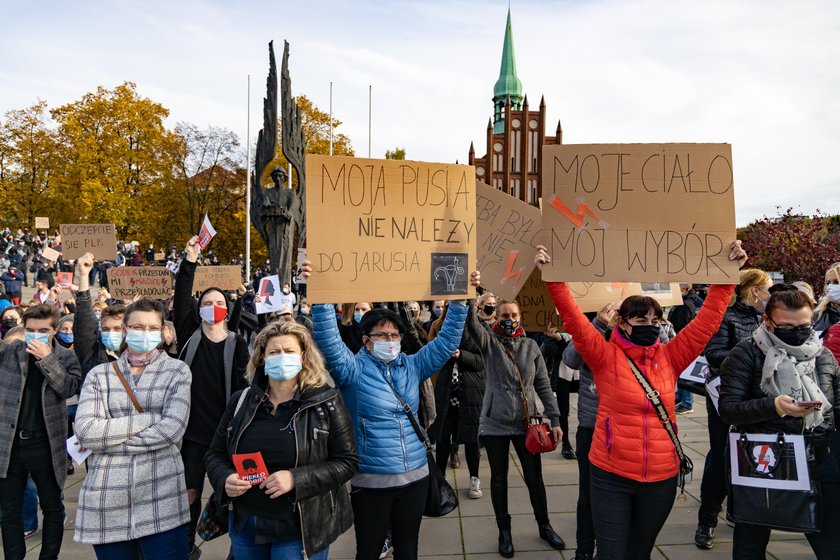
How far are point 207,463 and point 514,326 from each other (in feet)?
7.63

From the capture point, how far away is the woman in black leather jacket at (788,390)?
2750mm

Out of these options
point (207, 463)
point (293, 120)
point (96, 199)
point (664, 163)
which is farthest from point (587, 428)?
point (96, 199)

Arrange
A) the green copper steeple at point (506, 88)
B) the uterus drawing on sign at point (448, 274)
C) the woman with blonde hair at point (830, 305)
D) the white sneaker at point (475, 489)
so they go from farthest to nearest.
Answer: the green copper steeple at point (506, 88) → the white sneaker at point (475, 489) → the woman with blonde hair at point (830, 305) → the uterus drawing on sign at point (448, 274)

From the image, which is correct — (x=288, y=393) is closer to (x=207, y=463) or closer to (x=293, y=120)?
(x=207, y=463)

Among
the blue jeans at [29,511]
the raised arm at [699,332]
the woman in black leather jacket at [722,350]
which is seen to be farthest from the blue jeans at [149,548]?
the woman in black leather jacket at [722,350]

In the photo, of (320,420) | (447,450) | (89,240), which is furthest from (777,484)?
(89,240)

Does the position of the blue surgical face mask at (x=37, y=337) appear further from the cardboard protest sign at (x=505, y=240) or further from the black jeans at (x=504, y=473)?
the black jeans at (x=504, y=473)

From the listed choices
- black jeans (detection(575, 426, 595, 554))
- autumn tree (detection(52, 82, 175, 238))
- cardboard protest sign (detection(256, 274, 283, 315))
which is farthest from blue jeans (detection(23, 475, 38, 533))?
autumn tree (detection(52, 82, 175, 238))

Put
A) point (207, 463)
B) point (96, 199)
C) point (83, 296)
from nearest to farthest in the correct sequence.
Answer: point (207, 463) < point (83, 296) < point (96, 199)

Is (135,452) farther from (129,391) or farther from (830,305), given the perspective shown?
(830,305)

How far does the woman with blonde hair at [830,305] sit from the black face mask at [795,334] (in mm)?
1658

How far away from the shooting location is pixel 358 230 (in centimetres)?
319

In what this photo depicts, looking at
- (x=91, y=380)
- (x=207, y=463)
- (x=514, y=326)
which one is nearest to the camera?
(x=207, y=463)

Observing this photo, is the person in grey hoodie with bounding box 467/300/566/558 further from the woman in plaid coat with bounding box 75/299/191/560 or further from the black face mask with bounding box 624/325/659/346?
the woman in plaid coat with bounding box 75/299/191/560
